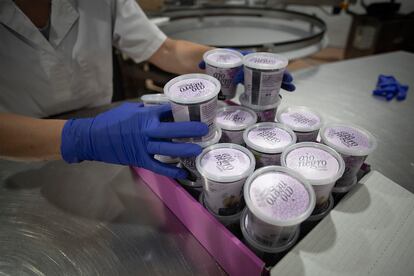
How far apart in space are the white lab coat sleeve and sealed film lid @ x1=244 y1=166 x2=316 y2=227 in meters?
1.06

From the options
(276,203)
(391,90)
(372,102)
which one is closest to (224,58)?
(276,203)

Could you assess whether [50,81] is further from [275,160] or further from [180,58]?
[275,160]

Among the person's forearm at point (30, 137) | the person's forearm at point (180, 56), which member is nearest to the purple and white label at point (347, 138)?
the person's forearm at point (180, 56)

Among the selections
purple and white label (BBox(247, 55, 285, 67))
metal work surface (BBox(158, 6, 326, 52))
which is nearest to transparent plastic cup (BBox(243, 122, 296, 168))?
purple and white label (BBox(247, 55, 285, 67))

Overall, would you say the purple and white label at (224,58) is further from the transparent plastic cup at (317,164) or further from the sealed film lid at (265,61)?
the transparent plastic cup at (317,164)

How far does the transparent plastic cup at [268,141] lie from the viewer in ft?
2.30

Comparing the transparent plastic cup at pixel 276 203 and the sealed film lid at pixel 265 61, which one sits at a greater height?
the sealed film lid at pixel 265 61

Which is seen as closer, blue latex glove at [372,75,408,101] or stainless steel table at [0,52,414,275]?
stainless steel table at [0,52,414,275]

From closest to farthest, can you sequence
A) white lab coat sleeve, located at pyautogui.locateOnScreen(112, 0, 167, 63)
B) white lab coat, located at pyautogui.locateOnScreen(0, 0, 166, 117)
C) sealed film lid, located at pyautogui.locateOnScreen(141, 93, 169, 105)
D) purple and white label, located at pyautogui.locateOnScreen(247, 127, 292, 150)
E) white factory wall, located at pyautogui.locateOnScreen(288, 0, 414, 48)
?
purple and white label, located at pyautogui.locateOnScreen(247, 127, 292, 150) < sealed film lid, located at pyautogui.locateOnScreen(141, 93, 169, 105) < white lab coat, located at pyautogui.locateOnScreen(0, 0, 166, 117) < white lab coat sleeve, located at pyautogui.locateOnScreen(112, 0, 167, 63) < white factory wall, located at pyautogui.locateOnScreen(288, 0, 414, 48)

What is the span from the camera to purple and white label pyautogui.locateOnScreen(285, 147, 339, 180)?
624mm

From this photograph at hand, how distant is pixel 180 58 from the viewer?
1341 mm

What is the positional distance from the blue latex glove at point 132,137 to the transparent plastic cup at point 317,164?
9.7 inches

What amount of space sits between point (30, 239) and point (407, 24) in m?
4.07

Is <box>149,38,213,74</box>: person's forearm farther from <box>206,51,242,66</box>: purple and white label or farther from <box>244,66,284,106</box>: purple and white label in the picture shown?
<box>244,66,284,106</box>: purple and white label
